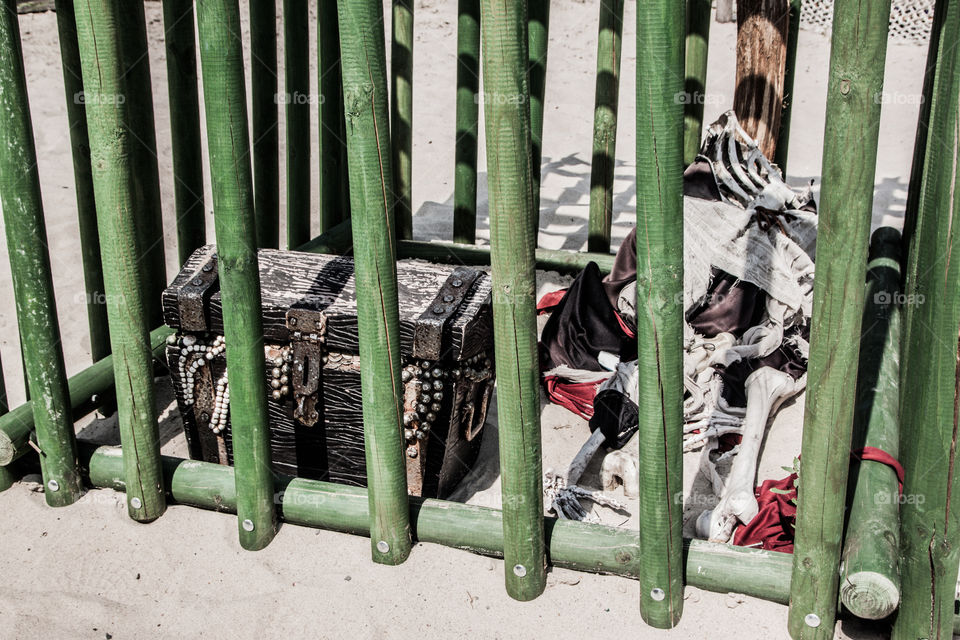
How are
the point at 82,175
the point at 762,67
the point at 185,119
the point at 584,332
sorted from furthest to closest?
the point at 762,67
the point at 584,332
the point at 185,119
the point at 82,175

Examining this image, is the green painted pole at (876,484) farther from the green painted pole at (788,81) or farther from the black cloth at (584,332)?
the green painted pole at (788,81)

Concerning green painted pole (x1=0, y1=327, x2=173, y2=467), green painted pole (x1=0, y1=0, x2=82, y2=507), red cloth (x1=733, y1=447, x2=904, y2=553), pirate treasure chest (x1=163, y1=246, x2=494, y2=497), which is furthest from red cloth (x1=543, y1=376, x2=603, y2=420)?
green painted pole (x1=0, y1=0, x2=82, y2=507)

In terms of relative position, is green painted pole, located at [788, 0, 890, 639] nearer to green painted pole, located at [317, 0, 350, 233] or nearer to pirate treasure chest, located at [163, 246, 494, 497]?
pirate treasure chest, located at [163, 246, 494, 497]

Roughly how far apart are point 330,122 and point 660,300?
2.73 metres

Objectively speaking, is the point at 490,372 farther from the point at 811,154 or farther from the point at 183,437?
the point at 811,154

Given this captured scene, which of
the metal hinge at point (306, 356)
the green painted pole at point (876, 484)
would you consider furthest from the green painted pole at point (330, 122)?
the green painted pole at point (876, 484)

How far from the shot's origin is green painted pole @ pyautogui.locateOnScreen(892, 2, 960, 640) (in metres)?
1.73

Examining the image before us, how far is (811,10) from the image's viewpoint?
10133 millimetres

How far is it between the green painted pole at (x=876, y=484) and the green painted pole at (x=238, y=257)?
1.35 m

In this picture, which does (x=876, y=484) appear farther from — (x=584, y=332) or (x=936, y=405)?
(x=584, y=332)

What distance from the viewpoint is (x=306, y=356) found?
265 centimetres

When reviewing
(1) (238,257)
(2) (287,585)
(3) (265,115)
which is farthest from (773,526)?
(3) (265,115)

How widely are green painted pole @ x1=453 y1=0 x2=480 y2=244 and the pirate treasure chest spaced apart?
1.54 meters

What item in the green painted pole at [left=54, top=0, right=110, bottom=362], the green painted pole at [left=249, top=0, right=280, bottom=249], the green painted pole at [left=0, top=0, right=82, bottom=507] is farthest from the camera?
the green painted pole at [left=249, top=0, right=280, bottom=249]
